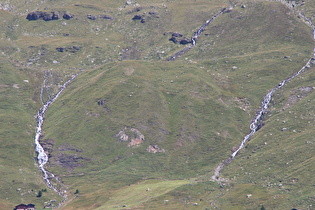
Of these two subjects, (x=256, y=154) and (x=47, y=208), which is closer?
(x=47, y=208)

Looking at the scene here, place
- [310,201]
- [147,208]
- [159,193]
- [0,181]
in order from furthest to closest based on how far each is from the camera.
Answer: [0,181] → [159,193] → [147,208] → [310,201]

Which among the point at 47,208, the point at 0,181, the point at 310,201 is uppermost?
the point at 0,181

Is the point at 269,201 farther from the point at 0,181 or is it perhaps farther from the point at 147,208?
the point at 0,181

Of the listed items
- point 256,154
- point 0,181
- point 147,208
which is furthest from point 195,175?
point 0,181

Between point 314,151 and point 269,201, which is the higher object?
point 314,151

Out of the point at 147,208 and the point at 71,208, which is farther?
the point at 71,208

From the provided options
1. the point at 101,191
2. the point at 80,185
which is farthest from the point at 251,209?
the point at 80,185

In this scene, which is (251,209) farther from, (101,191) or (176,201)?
(101,191)

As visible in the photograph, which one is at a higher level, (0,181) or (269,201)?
(0,181)

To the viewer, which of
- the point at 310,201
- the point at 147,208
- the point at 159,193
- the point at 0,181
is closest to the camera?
the point at 310,201
